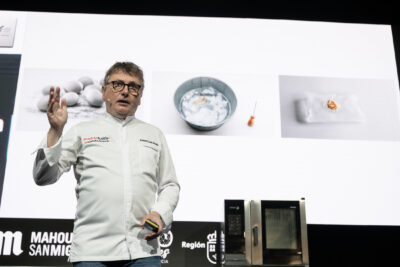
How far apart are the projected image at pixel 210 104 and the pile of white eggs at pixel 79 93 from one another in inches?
14.3

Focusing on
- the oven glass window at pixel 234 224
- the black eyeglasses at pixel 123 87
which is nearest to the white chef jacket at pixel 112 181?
the black eyeglasses at pixel 123 87

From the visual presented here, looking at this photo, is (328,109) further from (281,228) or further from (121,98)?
(121,98)

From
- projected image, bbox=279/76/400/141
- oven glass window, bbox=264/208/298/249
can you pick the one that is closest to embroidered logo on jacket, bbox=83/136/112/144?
oven glass window, bbox=264/208/298/249

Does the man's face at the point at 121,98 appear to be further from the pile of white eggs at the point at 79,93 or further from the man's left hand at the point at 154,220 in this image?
the pile of white eggs at the point at 79,93

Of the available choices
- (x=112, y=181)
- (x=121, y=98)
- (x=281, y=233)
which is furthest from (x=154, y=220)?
(x=281, y=233)

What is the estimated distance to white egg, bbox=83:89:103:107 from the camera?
2.44m

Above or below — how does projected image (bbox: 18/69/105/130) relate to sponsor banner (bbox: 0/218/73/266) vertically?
above

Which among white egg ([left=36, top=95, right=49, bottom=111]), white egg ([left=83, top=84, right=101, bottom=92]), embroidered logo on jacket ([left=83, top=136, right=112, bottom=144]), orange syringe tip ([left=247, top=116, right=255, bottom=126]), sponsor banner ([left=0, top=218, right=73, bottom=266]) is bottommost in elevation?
sponsor banner ([left=0, top=218, right=73, bottom=266])

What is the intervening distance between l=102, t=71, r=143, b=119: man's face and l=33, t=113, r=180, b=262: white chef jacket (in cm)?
3

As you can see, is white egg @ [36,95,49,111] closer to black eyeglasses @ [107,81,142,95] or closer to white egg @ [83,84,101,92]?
white egg @ [83,84,101,92]

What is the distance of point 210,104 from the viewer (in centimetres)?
248

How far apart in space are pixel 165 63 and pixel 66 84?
2.20 feet

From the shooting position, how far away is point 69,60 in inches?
102

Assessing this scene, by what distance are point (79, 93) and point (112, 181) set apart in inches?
51.0
